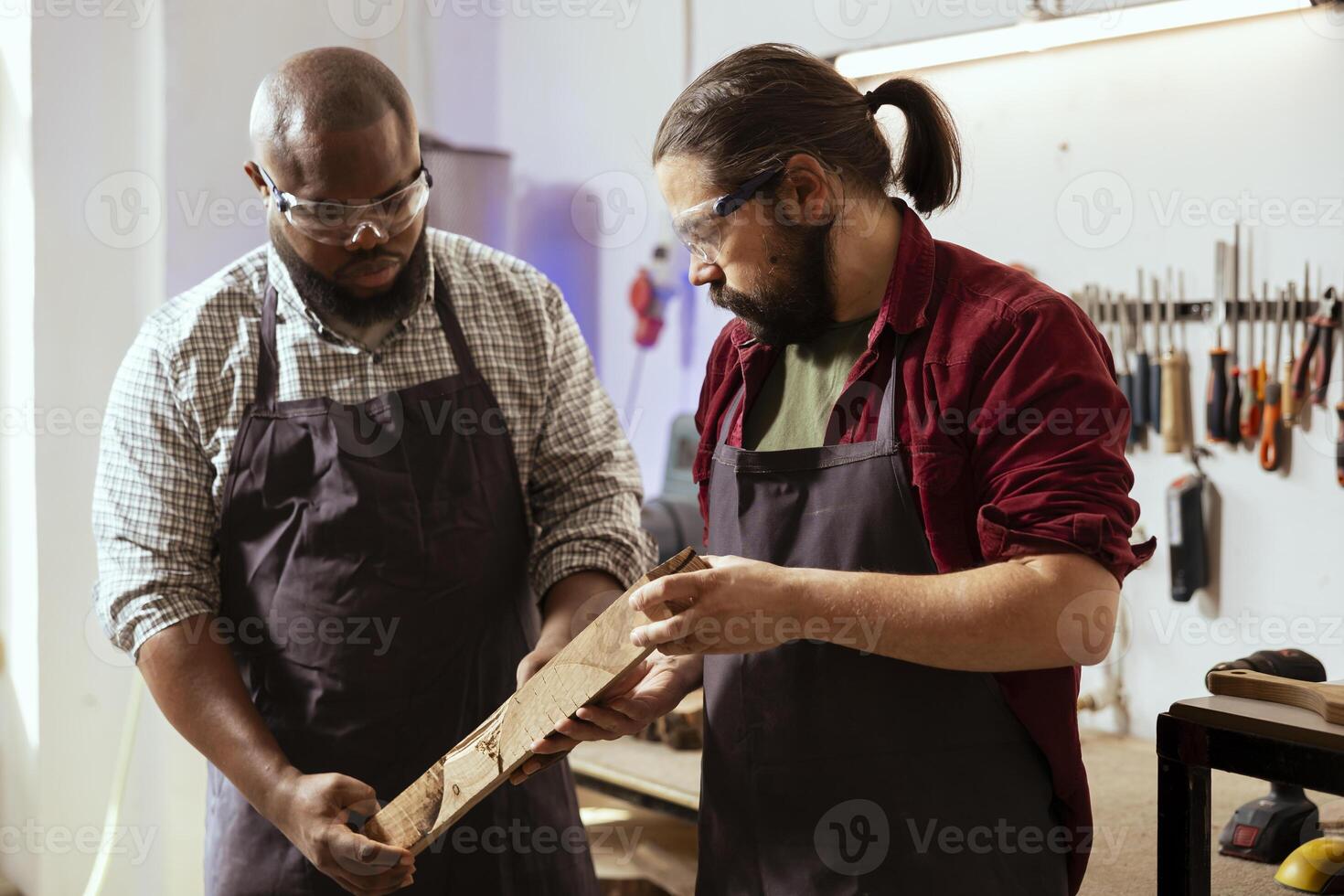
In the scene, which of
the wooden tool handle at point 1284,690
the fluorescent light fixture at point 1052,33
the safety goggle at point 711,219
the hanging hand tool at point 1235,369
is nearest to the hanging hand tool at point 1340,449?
the hanging hand tool at point 1235,369

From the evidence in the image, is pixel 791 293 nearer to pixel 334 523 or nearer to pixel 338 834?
pixel 334 523

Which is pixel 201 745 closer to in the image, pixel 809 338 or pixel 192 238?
pixel 809 338

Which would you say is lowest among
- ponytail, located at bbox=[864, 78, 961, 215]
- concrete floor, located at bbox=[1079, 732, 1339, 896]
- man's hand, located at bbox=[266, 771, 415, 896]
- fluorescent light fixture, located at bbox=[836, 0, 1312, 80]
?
concrete floor, located at bbox=[1079, 732, 1339, 896]

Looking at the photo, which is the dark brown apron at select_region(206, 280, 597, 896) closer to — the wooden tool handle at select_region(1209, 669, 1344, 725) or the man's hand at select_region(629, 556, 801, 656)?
the man's hand at select_region(629, 556, 801, 656)

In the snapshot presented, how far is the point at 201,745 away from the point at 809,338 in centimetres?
92

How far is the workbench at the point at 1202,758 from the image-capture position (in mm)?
1188

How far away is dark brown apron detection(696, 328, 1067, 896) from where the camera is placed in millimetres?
1245

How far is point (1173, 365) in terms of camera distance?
7.48ft

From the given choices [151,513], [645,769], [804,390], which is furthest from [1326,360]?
[151,513]

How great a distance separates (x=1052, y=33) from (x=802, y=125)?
1.25 m

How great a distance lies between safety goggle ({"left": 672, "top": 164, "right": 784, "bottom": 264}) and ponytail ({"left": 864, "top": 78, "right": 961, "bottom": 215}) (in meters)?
0.18

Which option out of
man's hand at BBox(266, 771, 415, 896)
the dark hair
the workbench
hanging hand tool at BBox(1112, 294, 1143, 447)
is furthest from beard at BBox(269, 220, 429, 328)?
hanging hand tool at BBox(1112, 294, 1143, 447)

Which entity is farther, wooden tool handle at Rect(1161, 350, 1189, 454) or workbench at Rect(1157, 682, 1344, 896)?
wooden tool handle at Rect(1161, 350, 1189, 454)

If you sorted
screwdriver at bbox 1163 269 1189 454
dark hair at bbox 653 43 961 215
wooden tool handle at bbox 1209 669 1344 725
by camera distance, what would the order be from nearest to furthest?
wooden tool handle at bbox 1209 669 1344 725, dark hair at bbox 653 43 961 215, screwdriver at bbox 1163 269 1189 454
